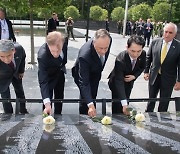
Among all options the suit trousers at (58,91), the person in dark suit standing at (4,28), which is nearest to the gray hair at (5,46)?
the suit trousers at (58,91)

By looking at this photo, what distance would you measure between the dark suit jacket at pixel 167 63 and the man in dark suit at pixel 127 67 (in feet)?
2.32

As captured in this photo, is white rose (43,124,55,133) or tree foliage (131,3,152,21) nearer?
white rose (43,124,55,133)

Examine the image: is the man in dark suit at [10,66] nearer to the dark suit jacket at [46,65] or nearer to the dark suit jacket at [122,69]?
the dark suit jacket at [46,65]

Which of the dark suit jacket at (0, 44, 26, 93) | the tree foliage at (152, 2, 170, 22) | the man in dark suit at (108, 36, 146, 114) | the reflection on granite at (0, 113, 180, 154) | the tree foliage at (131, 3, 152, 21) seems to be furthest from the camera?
the tree foliage at (131, 3, 152, 21)

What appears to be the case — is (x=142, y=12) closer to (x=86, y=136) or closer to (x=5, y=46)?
(x=5, y=46)

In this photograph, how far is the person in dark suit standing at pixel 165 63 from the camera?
449 centimetres

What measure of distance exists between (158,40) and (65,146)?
3060 millimetres

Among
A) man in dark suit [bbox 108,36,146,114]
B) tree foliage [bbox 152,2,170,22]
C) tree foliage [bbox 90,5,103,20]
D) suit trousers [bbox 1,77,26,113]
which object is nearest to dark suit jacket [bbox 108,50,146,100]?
man in dark suit [bbox 108,36,146,114]

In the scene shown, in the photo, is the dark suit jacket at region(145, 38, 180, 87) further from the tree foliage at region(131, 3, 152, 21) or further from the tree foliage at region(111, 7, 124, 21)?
the tree foliage at region(111, 7, 124, 21)

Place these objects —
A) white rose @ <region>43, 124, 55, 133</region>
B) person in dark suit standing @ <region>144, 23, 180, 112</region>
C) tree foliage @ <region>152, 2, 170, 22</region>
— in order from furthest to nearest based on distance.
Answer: tree foliage @ <region>152, 2, 170, 22</region>, person in dark suit standing @ <region>144, 23, 180, 112</region>, white rose @ <region>43, 124, 55, 133</region>

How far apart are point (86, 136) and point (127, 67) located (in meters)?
1.68

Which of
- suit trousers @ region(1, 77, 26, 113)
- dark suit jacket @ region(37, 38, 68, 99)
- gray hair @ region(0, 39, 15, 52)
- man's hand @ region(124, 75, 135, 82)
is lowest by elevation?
suit trousers @ region(1, 77, 26, 113)

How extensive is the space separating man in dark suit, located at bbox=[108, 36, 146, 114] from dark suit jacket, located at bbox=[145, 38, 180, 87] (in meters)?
0.71

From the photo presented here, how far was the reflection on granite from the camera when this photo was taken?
6.52ft
